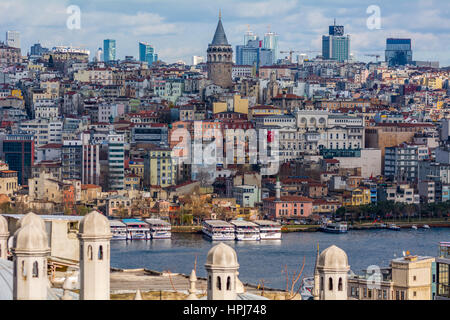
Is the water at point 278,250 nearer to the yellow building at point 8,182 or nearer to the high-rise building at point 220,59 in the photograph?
the yellow building at point 8,182

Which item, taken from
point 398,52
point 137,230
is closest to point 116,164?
point 137,230

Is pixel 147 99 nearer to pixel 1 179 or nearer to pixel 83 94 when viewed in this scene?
pixel 83 94

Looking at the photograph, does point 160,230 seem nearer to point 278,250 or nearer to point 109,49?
point 278,250

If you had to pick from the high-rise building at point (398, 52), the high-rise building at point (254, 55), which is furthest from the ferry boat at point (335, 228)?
the high-rise building at point (398, 52)

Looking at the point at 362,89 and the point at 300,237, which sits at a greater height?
the point at 362,89

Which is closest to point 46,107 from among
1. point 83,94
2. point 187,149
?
point 83,94
